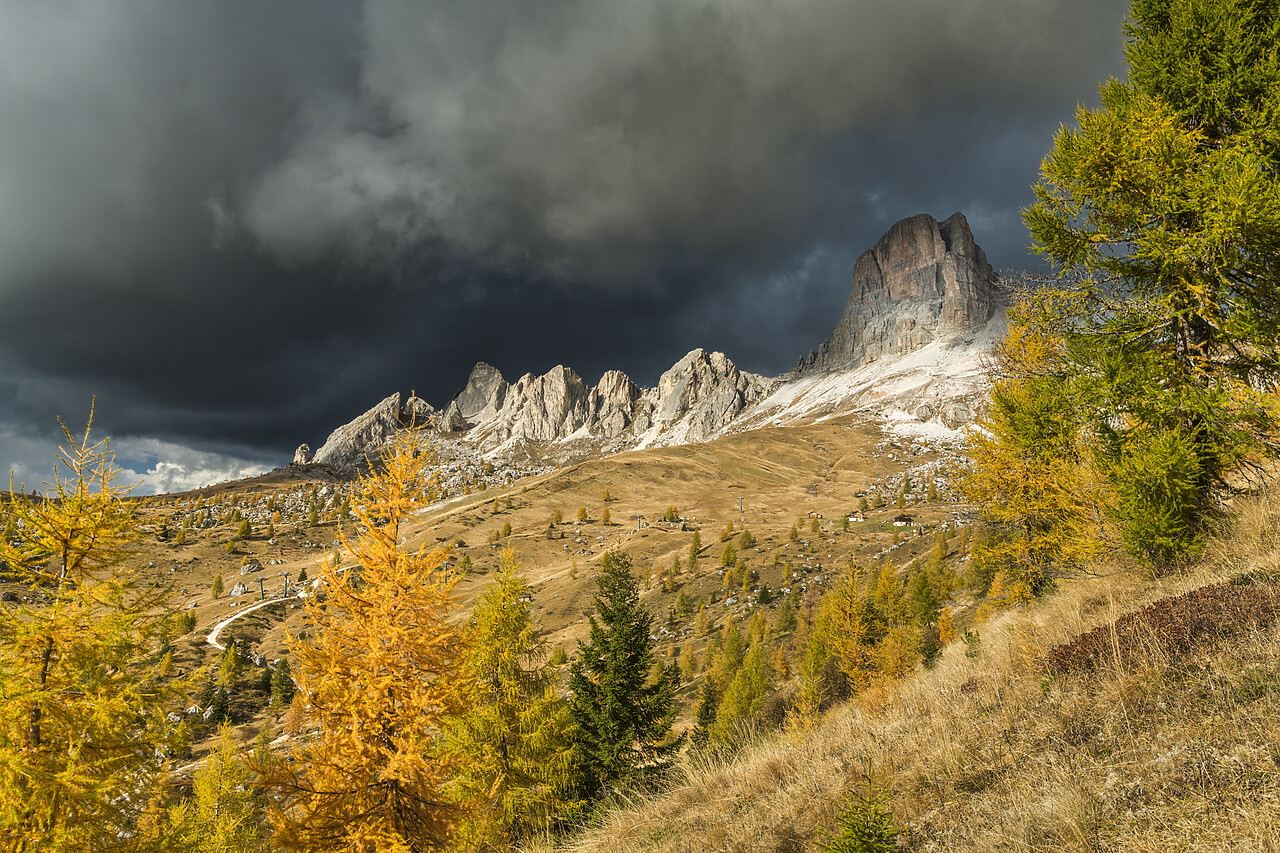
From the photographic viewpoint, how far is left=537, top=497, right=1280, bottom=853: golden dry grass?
3213mm

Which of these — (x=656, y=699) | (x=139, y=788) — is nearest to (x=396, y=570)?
(x=139, y=788)

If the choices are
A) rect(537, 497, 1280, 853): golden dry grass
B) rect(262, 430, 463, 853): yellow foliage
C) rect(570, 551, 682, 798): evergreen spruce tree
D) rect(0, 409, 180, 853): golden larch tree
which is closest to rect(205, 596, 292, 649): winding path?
rect(570, 551, 682, 798): evergreen spruce tree

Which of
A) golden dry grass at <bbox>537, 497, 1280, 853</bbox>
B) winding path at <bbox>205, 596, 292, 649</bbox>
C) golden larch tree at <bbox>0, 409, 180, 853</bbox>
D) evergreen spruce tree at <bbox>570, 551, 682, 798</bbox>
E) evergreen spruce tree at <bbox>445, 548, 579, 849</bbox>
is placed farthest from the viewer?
winding path at <bbox>205, 596, 292, 649</bbox>

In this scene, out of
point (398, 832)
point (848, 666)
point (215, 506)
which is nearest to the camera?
point (398, 832)

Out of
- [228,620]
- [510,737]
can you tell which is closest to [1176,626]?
[510,737]

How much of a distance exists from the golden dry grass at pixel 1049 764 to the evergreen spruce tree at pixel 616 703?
37.7 feet

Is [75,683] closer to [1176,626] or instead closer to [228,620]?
[1176,626]

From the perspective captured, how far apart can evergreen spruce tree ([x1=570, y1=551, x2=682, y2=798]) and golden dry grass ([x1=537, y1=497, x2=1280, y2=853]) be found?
1149 cm

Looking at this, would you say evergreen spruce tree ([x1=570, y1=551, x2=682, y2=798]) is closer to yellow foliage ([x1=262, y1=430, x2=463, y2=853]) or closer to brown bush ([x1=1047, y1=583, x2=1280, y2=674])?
yellow foliage ([x1=262, y1=430, x2=463, y2=853])

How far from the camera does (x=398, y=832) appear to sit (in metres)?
9.51

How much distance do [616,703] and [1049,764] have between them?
16.6m

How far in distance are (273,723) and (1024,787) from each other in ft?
223

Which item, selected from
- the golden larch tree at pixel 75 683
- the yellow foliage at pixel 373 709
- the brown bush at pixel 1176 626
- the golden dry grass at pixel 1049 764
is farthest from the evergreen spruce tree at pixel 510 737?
the brown bush at pixel 1176 626

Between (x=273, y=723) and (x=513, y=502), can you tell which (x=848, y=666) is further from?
(x=513, y=502)
